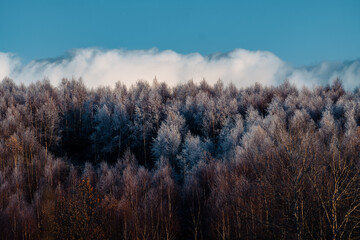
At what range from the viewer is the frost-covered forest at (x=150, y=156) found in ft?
75.7

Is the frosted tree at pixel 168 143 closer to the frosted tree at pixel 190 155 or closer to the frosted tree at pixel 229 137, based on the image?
the frosted tree at pixel 190 155

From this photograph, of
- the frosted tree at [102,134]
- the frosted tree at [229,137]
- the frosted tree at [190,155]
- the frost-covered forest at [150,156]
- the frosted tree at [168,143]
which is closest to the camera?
the frost-covered forest at [150,156]

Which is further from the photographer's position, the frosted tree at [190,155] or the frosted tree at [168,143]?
the frosted tree at [168,143]

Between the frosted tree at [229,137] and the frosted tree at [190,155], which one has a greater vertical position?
the frosted tree at [229,137]

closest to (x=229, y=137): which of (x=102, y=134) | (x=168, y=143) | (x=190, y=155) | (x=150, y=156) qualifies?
(x=190, y=155)

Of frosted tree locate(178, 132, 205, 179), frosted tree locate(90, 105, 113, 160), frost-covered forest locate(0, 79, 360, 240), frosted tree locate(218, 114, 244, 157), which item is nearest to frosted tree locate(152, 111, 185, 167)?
frost-covered forest locate(0, 79, 360, 240)

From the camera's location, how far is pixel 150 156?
216ft

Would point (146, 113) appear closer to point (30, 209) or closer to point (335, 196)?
point (30, 209)

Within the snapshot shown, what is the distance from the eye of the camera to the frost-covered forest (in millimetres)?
23062

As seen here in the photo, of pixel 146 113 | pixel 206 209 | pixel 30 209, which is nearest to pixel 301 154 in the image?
pixel 206 209

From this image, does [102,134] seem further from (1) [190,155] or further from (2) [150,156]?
(1) [190,155]

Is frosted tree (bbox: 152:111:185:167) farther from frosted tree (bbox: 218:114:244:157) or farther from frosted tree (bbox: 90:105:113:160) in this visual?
frosted tree (bbox: 90:105:113:160)

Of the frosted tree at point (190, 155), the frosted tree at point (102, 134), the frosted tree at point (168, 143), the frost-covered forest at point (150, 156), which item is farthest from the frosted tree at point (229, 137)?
the frosted tree at point (102, 134)

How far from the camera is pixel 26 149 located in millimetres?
57000
